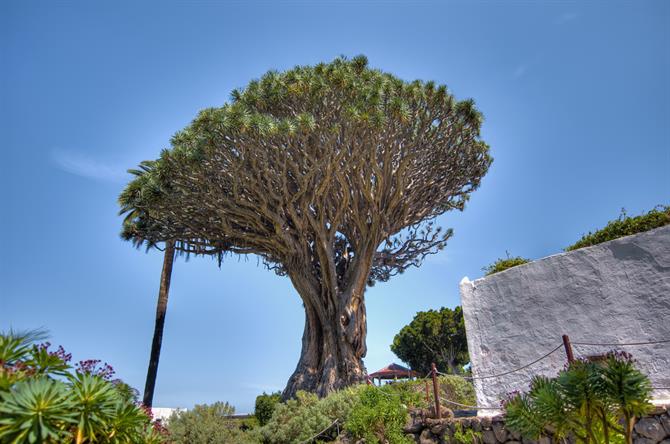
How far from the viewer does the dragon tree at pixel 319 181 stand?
1659cm

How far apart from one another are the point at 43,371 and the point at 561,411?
19.3 ft

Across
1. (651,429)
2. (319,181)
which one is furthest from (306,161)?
(651,429)

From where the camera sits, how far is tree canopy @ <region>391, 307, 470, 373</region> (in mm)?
39250

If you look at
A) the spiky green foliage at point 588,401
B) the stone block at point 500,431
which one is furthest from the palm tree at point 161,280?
the spiky green foliage at point 588,401

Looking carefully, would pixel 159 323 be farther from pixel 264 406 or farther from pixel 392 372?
pixel 392 372

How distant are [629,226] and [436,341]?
31.0 m

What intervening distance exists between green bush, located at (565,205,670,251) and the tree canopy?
28920mm

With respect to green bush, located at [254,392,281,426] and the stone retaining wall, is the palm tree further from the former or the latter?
the stone retaining wall

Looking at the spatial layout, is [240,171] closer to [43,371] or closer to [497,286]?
[497,286]

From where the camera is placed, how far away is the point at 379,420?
1073 centimetres

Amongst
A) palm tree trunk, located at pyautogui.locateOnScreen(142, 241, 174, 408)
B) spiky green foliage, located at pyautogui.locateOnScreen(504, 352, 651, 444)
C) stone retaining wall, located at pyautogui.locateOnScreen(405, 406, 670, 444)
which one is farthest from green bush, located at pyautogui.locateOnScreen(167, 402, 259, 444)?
spiky green foliage, located at pyautogui.locateOnScreen(504, 352, 651, 444)

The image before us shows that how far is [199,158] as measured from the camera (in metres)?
16.8

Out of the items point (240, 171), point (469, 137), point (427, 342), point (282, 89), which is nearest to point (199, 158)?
point (240, 171)

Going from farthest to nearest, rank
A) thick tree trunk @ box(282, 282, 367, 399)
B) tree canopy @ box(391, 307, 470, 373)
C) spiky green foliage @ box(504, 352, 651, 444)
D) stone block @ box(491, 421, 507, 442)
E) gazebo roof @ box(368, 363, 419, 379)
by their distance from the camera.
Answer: tree canopy @ box(391, 307, 470, 373), gazebo roof @ box(368, 363, 419, 379), thick tree trunk @ box(282, 282, 367, 399), stone block @ box(491, 421, 507, 442), spiky green foliage @ box(504, 352, 651, 444)
